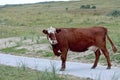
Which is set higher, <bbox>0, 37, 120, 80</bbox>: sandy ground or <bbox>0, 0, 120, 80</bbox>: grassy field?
<bbox>0, 37, 120, 80</bbox>: sandy ground

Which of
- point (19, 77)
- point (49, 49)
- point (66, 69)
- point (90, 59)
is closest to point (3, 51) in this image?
point (49, 49)

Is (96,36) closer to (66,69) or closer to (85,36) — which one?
(85,36)

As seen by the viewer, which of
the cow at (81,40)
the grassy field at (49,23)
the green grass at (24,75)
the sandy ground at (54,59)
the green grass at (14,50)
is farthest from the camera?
the grassy field at (49,23)

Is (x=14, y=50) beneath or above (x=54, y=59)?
beneath

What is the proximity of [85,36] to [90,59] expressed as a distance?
373 cm

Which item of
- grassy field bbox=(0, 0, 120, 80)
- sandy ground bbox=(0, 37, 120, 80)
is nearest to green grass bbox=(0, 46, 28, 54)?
grassy field bbox=(0, 0, 120, 80)

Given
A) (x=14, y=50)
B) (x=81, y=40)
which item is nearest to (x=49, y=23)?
(x=14, y=50)

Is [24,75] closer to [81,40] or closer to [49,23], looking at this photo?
[81,40]

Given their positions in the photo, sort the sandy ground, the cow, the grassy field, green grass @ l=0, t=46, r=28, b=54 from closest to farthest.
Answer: the sandy ground
the cow
green grass @ l=0, t=46, r=28, b=54
the grassy field

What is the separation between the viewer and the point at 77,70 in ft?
48.1

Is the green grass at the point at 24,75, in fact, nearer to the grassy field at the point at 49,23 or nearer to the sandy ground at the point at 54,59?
the sandy ground at the point at 54,59

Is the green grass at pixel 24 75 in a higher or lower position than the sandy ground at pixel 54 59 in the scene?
higher

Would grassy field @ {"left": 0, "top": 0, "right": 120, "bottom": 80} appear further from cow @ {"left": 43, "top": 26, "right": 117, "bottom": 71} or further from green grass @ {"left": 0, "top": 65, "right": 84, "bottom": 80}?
green grass @ {"left": 0, "top": 65, "right": 84, "bottom": 80}

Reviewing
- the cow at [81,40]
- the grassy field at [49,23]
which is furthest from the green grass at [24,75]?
the grassy field at [49,23]
